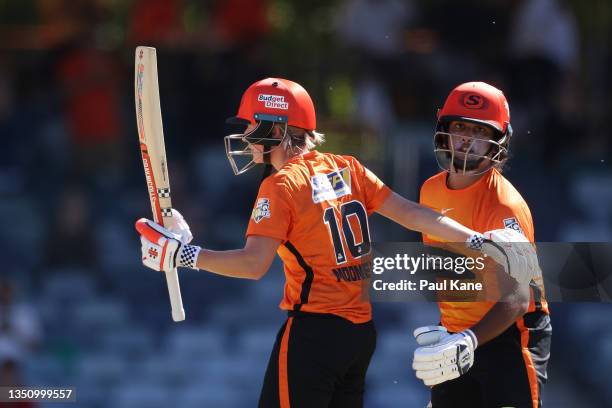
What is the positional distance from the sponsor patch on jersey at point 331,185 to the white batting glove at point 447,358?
0.64 m

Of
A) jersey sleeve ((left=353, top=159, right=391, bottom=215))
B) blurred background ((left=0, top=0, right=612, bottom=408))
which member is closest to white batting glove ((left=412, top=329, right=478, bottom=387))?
jersey sleeve ((left=353, top=159, right=391, bottom=215))

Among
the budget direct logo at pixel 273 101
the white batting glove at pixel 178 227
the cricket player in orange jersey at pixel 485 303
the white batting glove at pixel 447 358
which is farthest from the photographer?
the white batting glove at pixel 178 227

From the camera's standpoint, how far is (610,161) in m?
9.27

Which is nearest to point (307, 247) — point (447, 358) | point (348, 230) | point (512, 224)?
point (348, 230)

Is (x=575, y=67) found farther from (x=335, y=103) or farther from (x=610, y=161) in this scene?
(x=335, y=103)

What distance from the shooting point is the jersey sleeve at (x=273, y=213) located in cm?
417

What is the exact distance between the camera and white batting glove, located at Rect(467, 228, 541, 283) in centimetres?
419

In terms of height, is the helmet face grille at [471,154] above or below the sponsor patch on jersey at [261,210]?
above

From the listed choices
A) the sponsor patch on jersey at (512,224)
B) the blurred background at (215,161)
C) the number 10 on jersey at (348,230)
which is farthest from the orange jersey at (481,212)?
the blurred background at (215,161)

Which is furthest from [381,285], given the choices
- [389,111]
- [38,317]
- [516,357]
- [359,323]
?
[38,317]

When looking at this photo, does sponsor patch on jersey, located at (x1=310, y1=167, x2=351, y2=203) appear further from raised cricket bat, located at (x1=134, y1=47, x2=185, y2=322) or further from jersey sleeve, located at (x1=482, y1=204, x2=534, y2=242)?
raised cricket bat, located at (x1=134, y1=47, x2=185, y2=322)

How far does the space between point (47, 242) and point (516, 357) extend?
565 centimetres

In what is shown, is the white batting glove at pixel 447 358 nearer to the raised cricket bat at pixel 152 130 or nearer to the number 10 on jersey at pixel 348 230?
the number 10 on jersey at pixel 348 230

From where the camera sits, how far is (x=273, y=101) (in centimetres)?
442
